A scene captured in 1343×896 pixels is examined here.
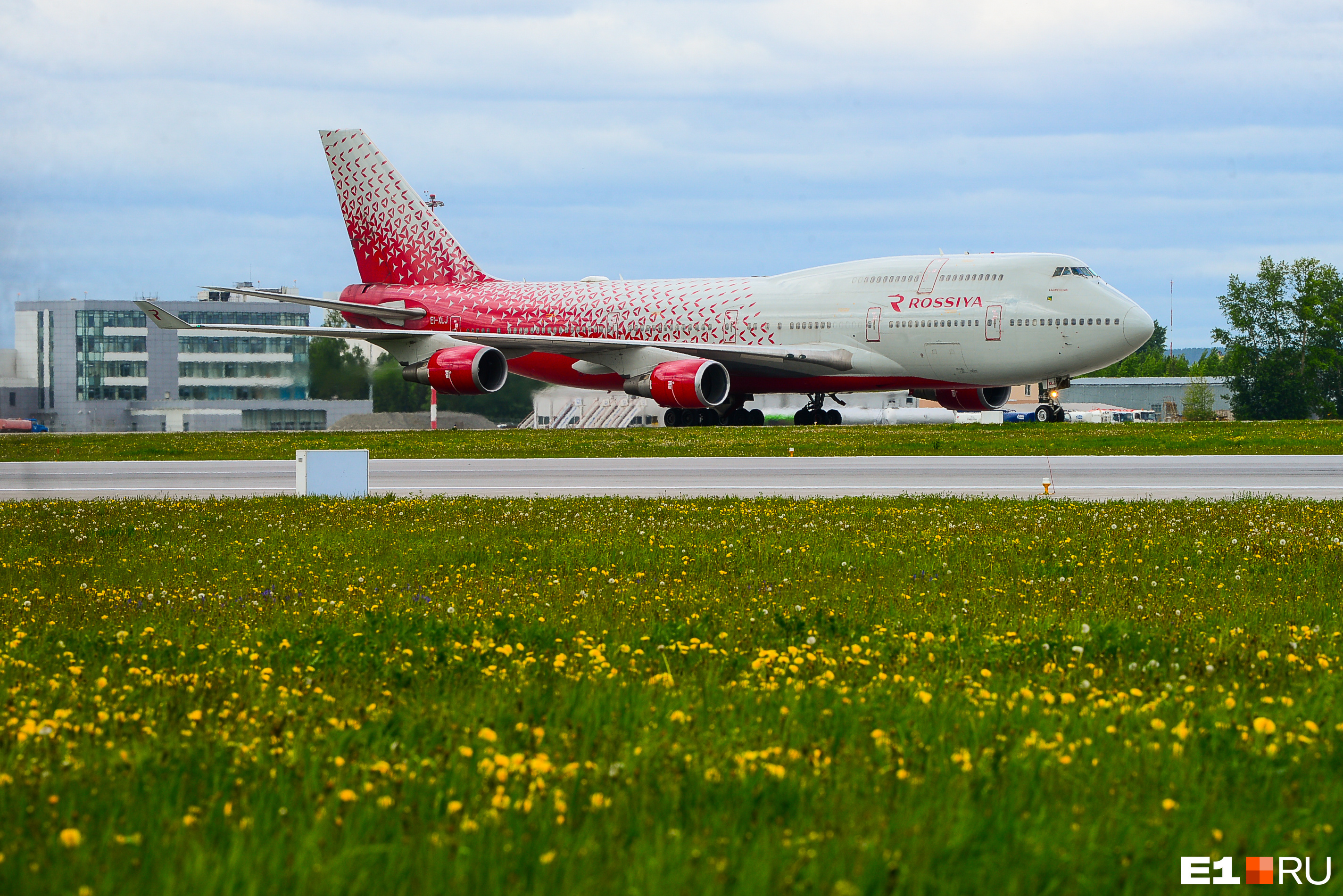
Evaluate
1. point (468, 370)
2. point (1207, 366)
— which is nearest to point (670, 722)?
point (468, 370)

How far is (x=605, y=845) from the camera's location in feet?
12.7

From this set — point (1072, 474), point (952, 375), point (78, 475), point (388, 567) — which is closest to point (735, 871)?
point (388, 567)

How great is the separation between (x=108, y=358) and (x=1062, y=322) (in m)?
28.7

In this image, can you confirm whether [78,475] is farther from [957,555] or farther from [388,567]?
[957,555]

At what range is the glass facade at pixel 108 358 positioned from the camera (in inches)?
817

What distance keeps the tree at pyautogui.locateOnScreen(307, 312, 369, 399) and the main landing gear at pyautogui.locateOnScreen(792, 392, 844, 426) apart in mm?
16112

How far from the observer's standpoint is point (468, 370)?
41562 millimetres

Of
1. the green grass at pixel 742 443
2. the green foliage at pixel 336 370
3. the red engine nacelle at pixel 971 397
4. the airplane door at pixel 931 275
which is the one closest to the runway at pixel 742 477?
the green grass at pixel 742 443

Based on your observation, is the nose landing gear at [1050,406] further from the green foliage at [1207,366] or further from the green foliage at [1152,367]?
the green foliage at [1152,367]

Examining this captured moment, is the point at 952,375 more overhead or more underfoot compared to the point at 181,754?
more overhead

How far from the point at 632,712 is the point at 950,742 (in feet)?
4.36

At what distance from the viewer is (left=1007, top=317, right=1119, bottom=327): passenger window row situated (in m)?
37.6

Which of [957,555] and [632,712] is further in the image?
[957,555]

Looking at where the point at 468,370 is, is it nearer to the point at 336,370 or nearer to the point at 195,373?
the point at 336,370
